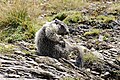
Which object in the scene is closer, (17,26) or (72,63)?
(72,63)

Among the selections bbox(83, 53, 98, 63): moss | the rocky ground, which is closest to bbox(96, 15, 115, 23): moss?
the rocky ground

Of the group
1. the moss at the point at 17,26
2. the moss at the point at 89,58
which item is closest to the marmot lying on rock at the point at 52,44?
the moss at the point at 89,58

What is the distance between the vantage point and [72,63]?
22.5 feet

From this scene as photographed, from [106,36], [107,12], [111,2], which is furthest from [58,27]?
[111,2]

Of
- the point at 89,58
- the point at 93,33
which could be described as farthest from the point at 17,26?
the point at 89,58

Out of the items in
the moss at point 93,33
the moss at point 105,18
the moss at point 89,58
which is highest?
the moss at point 105,18

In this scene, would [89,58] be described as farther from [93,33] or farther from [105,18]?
[105,18]

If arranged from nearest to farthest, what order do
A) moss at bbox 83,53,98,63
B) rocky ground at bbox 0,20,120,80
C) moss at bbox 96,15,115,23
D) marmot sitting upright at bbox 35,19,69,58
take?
rocky ground at bbox 0,20,120,80 → marmot sitting upright at bbox 35,19,69,58 → moss at bbox 83,53,98,63 → moss at bbox 96,15,115,23

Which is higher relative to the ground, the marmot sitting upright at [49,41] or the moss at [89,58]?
the marmot sitting upright at [49,41]

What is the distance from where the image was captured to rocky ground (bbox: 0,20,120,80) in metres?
6.13

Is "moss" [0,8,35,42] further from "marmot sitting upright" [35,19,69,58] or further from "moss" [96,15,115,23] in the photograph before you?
"moss" [96,15,115,23]

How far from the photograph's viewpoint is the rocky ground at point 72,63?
613cm

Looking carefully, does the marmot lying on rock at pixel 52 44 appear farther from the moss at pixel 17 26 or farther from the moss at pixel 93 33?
the moss at pixel 93 33

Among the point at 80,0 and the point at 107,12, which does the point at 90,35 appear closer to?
the point at 107,12
